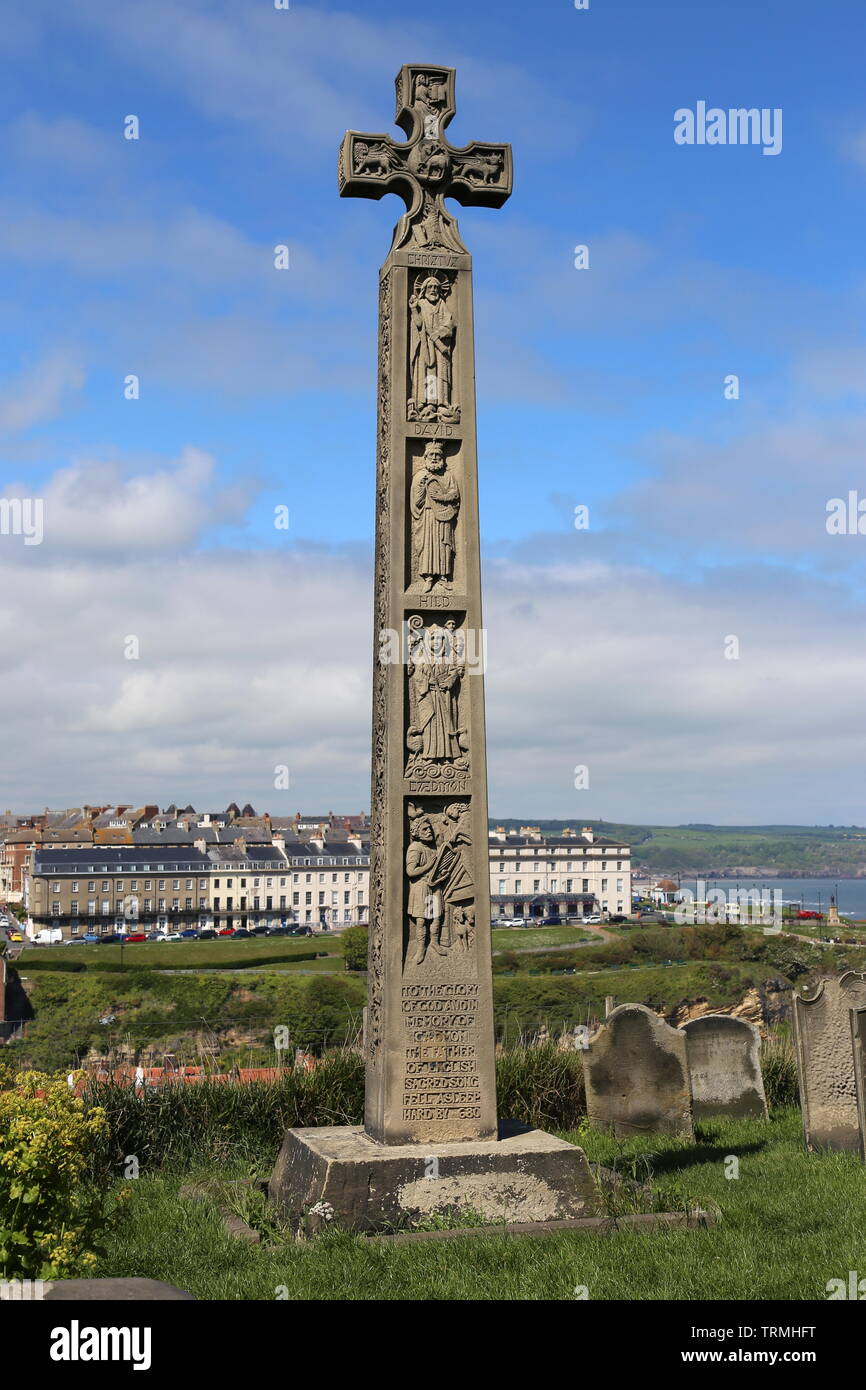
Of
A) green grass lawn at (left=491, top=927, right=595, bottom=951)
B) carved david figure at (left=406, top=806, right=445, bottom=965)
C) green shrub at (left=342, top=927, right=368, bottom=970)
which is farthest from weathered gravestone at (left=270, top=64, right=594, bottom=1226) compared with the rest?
green grass lawn at (left=491, top=927, right=595, bottom=951)

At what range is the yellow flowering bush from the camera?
564 centimetres

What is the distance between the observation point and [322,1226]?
303 inches

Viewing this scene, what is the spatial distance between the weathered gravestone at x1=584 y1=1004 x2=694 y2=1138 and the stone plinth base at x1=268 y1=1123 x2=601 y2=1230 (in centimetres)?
359

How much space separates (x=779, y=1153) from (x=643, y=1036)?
179 centimetres

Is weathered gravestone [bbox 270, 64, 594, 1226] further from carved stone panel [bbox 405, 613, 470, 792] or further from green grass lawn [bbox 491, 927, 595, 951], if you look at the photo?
green grass lawn [bbox 491, 927, 595, 951]

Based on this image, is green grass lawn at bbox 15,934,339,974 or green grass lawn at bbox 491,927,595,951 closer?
green grass lawn at bbox 15,934,339,974

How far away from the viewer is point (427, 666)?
9.02 m

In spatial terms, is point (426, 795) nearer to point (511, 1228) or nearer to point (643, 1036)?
point (511, 1228)

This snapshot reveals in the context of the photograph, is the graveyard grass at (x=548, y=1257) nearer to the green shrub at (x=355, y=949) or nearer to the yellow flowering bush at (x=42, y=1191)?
the yellow flowering bush at (x=42, y=1191)

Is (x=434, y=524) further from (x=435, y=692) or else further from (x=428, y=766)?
(x=428, y=766)

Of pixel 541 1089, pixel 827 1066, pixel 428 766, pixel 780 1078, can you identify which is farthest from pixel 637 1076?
pixel 428 766

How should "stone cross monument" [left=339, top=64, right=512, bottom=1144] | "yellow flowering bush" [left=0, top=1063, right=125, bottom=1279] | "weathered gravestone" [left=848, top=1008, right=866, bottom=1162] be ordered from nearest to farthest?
"yellow flowering bush" [left=0, top=1063, right=125, bottom=1279], "stone cross monument" [left=339, top=64, right=512, bottom=1144], "weathered gravestone" [left=848, top=1008, right=866, bottom=1162]

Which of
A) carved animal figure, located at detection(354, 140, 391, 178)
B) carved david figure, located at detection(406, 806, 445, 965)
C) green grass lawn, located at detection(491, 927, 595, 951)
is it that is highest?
carved animal figure, located at detection(354, 140, 391, 178)

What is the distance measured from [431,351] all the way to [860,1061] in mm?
6641
